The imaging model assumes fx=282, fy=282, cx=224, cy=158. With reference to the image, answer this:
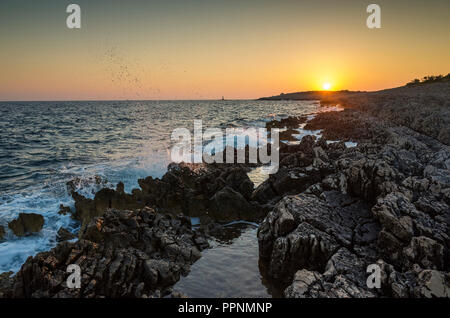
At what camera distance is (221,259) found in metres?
10.4

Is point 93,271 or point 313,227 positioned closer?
point 93,271

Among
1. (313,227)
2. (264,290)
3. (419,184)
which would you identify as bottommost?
(264,290)

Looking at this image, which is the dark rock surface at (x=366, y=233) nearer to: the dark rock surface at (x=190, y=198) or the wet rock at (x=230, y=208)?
the wet rock at (x=230, y=208)

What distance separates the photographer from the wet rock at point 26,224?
40.9ft

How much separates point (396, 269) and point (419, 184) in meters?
4.02

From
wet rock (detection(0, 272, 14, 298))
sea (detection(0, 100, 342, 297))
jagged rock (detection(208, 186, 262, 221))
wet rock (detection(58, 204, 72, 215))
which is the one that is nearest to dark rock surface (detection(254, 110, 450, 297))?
sea (detection(0, 100, 342, 297))

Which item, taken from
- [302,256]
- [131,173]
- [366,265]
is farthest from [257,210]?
[131,173]

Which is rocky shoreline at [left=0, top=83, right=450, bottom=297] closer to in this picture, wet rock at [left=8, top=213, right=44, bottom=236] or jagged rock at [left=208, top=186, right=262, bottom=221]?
jagged rock at [left=208, top=186, right=262, bottom=221]

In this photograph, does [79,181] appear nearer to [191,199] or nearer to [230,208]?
[191,199]

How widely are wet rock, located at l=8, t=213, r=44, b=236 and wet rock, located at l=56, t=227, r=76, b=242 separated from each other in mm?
1166

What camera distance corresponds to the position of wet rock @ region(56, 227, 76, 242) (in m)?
12.4

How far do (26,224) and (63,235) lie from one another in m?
1.88
